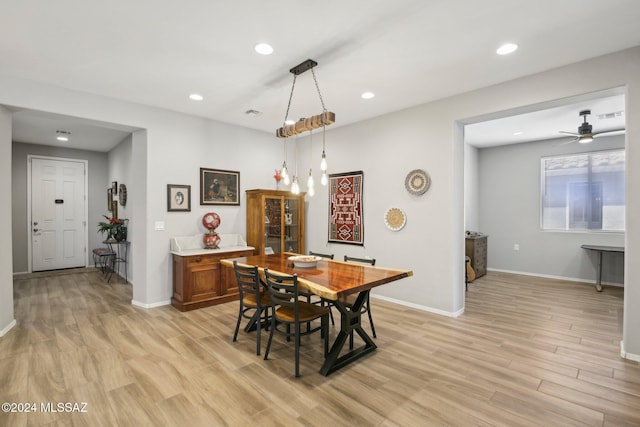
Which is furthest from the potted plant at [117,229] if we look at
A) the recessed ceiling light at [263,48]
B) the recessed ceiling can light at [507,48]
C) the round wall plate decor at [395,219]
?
the recessed ceiling can light at [507,48]

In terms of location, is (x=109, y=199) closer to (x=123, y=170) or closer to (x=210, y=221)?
(x=123, y=170)

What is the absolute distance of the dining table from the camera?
233cm

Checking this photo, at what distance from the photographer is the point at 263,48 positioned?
8.68 feet

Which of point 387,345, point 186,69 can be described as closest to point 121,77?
point 186,69

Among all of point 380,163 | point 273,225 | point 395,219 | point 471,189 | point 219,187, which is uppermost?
point 380,163

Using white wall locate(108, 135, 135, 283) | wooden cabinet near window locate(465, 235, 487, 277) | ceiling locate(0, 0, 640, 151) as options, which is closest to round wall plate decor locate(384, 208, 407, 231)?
ceiling locate(0, 0, 640, 151)

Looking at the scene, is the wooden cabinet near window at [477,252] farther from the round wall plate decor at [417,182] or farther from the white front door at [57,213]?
the white front door at [57,213]

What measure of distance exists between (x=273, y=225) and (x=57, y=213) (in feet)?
16.4

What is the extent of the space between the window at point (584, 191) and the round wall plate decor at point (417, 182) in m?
3.74

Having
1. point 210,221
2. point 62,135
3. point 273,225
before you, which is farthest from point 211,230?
point 62,135

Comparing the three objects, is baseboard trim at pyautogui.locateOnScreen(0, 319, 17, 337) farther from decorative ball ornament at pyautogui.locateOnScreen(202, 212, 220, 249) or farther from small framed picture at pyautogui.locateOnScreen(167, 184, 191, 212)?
decorative ball ornament at pyautogui.locateOnScreen(202, 212, 220, 249)

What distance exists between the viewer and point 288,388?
7.49 ft

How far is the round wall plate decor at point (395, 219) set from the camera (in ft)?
14.0

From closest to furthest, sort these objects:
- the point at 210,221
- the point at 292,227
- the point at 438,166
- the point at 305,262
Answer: the point at 305,262 → the point at 438,166 → the point at 210,221 → the point at 292,227
